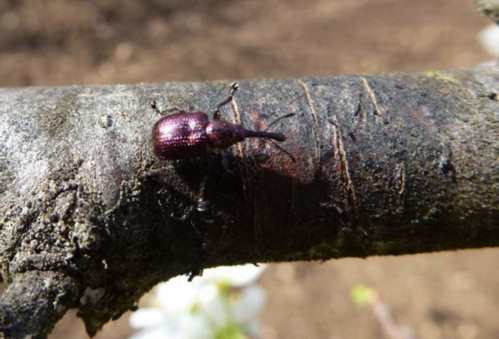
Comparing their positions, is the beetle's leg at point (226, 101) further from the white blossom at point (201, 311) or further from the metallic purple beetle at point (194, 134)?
the white blossom at point (201, 311)

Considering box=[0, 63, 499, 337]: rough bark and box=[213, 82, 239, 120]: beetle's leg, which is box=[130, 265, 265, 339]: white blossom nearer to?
box=[0, 63, 499, 337]: rough bark

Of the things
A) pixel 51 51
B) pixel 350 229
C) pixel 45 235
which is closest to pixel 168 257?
pixel 45 235

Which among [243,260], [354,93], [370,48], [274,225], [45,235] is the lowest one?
[370,48]

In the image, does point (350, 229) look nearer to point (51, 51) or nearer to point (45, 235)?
point (45, 235)

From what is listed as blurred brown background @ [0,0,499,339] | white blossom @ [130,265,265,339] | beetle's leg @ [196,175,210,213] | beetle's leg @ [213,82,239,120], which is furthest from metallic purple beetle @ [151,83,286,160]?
blurred brown background @ [0,0,499,339]

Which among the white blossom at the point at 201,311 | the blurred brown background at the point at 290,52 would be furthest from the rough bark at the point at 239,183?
the blurred brown background at the point at 290,52
